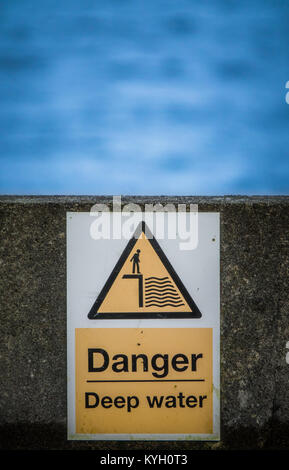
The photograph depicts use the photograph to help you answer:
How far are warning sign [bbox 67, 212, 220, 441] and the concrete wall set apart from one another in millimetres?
56

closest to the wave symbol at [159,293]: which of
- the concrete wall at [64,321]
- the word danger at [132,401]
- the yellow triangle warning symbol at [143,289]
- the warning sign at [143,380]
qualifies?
the yellow triangle warning symbol at [143,289]

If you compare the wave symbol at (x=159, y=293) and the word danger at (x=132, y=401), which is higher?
the wave symbol at (x=159, y=293)

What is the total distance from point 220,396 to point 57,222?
1.17 metres

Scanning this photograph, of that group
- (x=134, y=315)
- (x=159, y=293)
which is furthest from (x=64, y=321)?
(x=159, y=293)

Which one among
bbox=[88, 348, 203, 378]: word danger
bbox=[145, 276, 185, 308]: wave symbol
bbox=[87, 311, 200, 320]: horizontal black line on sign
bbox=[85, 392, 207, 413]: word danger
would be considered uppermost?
bbox=[145, 276, 185, 308]: wave symbol

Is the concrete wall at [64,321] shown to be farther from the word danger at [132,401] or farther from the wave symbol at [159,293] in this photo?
the wave symbol at [159,293]

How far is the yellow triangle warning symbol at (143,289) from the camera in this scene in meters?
2.33

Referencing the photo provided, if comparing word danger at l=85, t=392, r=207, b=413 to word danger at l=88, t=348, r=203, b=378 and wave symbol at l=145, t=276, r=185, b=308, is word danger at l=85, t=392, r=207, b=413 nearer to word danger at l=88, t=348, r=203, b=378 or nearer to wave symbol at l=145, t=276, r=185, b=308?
word danger at l=88, t=348, r=203, b=378

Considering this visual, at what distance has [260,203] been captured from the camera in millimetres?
2324

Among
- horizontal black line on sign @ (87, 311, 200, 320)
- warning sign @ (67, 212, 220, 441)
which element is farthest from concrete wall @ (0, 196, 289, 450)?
horizontal black line on sign @ (87, 311, 200, 320)

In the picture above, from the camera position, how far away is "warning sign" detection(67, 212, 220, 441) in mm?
2334

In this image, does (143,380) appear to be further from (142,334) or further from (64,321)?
(64,321)
